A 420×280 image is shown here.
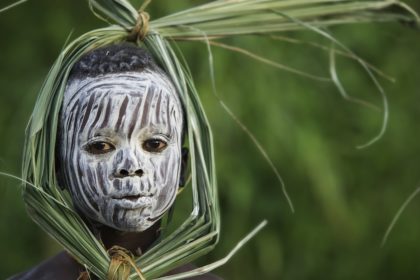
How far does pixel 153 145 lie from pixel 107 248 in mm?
251

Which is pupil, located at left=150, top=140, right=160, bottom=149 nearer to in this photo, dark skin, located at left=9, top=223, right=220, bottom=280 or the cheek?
the cheek

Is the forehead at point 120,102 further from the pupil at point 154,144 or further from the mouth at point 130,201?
the mouth at point 130,201

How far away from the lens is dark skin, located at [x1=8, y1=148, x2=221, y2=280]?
323 cm

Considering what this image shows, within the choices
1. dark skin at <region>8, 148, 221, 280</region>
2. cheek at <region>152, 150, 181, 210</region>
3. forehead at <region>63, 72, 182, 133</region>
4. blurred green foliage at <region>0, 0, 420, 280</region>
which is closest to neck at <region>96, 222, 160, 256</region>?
dark skin at <region>8, 148, 221, 280</region>

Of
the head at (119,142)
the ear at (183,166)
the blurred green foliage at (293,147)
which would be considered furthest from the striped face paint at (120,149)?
the blurred green foliage at (293,147)

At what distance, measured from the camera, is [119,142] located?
3125 mm

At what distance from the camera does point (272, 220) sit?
5699 mm

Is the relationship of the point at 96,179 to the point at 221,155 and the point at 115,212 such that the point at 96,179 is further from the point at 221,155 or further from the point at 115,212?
the point at 221,155

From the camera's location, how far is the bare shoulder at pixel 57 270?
3273 millimetres

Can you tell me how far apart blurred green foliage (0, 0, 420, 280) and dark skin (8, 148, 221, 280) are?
5.97 ft

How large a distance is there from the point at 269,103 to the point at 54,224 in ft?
7.43

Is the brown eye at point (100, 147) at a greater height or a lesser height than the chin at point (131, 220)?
greater

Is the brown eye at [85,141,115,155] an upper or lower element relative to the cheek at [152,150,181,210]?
upper

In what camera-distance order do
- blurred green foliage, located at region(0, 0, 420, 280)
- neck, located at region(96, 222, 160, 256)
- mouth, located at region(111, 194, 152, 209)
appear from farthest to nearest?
blurred green foliage, located at region(0, 0, 420, 280)
neck, located at region(96, 222, 160, 256)
mouth, located at region(111, 194, 152, 209)
